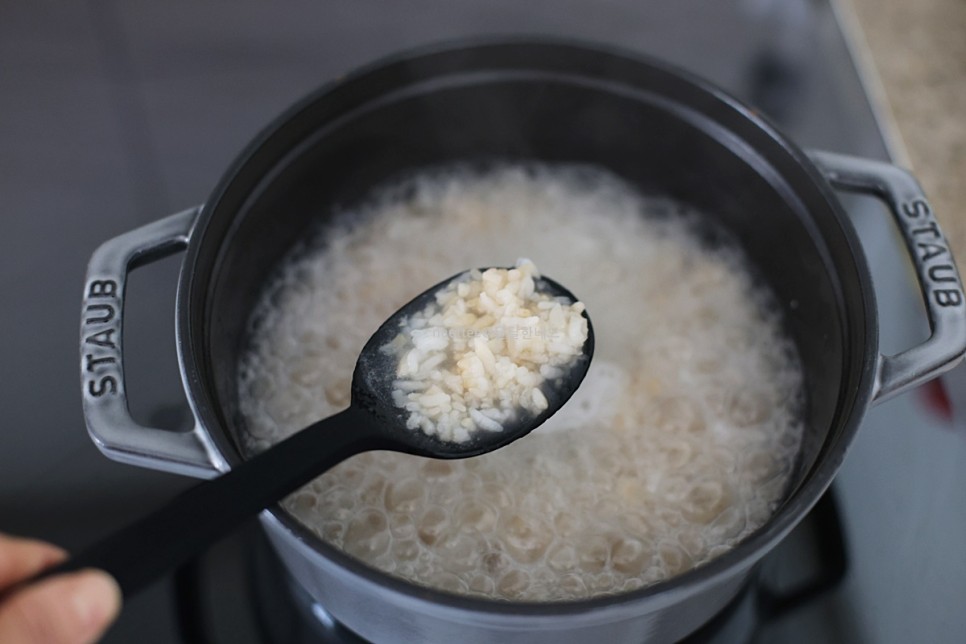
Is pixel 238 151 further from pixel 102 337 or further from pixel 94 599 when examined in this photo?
pixel 94 599

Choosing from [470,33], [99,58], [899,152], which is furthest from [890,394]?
[99,58]

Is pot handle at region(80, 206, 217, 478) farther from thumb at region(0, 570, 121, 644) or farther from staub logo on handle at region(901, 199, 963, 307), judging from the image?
staub logo on handle at region(901, 199, 963, 307)

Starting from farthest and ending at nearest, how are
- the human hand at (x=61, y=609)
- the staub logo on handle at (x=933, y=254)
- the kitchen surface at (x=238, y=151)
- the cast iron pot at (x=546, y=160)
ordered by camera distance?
the kitchen surface at (x=238, y=151) < the staub logo on handle at (x=933, y=254) < the cast iron pot at (x=546, y=160) < the human hand at (x=61, y=609)

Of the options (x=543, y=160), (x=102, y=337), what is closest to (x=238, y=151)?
(x=543, y=160)

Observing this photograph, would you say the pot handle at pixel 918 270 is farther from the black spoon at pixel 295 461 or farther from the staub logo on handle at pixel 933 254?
the black spoon at pixel 295 461

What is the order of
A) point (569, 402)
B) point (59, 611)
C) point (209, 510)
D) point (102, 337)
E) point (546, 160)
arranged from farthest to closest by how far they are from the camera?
point (546, 160)
point (569, 402)
point (102, 337)
point (209, 510)
point (59, 611)

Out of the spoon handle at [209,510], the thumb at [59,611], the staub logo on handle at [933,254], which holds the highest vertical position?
the staub logo on handle at [933,254]

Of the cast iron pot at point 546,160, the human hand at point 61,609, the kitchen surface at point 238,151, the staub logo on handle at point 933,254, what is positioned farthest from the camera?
the kitchen surface at point 238,151

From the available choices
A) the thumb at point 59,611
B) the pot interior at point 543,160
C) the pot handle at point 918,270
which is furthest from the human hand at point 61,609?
the pot handle at point 918,270
